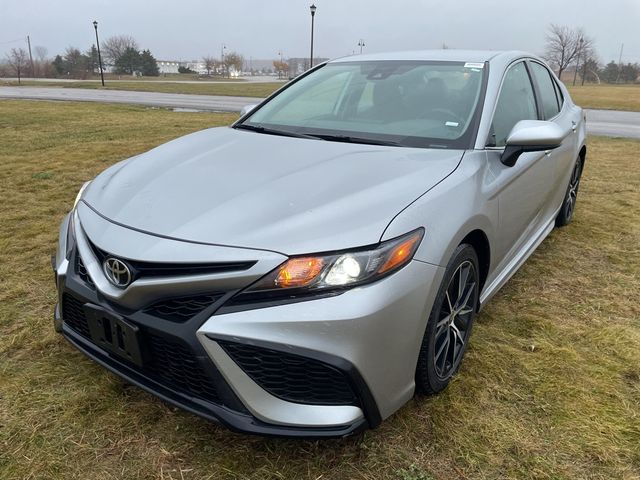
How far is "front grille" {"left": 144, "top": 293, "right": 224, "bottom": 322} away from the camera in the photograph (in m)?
1.67

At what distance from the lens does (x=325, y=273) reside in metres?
1.66

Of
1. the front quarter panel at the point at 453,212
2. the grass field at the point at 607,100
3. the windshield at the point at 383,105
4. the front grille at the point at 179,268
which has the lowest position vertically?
the grass field at the point at 607,100

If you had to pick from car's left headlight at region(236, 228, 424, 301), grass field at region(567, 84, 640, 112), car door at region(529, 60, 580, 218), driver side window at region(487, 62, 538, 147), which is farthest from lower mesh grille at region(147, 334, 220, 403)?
grass field at region(567, 84, 640, 112)

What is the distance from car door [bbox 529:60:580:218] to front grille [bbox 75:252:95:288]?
281 centimetres

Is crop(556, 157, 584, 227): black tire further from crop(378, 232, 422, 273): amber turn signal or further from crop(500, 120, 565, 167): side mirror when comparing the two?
crop(378, 232, 422, 273): amber turn signal

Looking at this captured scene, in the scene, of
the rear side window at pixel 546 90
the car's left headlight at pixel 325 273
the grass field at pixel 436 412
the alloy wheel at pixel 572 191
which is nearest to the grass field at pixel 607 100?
the alloy wheel at pixel 572 191

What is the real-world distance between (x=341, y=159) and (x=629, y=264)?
2800 mm

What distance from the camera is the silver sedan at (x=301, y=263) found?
1644 mm

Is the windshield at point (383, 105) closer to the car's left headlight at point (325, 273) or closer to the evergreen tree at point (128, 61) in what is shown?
the car's left headlight at point (325, 273)

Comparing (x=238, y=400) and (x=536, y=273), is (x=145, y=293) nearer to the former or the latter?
(x=238, y=400)

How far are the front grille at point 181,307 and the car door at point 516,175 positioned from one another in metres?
1.45

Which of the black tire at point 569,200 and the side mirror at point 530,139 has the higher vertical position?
the side mirror at point 530,139

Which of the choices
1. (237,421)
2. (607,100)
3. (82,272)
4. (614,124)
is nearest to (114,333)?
(82,272)

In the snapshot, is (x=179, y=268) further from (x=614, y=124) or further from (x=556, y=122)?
(x=614, y=124)
